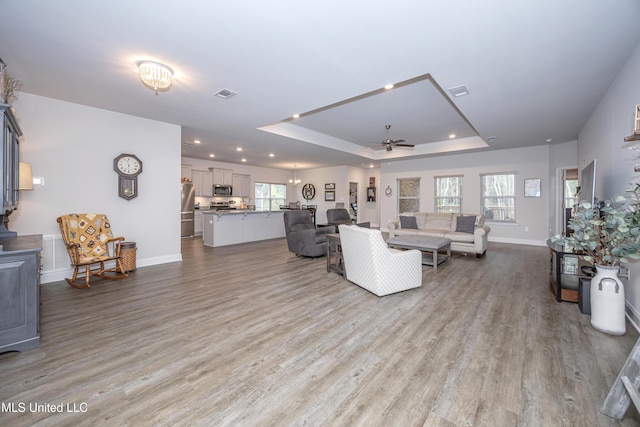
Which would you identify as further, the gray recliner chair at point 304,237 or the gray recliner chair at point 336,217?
the gray recliner chair at point 336,217

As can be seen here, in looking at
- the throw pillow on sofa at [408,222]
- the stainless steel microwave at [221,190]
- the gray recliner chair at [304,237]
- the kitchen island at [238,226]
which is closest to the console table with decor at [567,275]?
the throw pillow on sofa at [408,222]

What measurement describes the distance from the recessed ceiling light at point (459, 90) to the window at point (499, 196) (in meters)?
5.26

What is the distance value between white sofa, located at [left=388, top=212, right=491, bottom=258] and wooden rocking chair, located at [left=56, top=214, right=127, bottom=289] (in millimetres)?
5812

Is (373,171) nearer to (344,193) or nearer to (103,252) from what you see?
(344,193)

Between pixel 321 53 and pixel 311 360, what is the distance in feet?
9.26

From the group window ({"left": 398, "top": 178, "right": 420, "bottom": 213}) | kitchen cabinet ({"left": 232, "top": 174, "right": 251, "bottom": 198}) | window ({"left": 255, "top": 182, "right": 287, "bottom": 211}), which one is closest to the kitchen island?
kitchen cabinet ({"left": 232, "top": 174, "right": 251, "bottom": 198})

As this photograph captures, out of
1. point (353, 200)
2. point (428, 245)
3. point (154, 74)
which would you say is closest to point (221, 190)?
point (353, 200)

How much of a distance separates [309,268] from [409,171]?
6026mm

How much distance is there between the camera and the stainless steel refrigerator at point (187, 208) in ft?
28.3

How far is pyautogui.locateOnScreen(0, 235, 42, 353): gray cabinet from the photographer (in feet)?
6.80

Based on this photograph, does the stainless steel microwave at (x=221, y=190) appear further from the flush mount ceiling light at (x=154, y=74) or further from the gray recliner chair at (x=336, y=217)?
the flush mount ceiling light at (x=154, y=74)

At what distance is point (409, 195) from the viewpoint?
31.1 feet

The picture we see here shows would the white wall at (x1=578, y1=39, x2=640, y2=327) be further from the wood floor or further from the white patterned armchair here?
the white patterned armchair

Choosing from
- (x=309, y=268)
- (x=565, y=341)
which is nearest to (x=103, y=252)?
(x=309, y=268)
